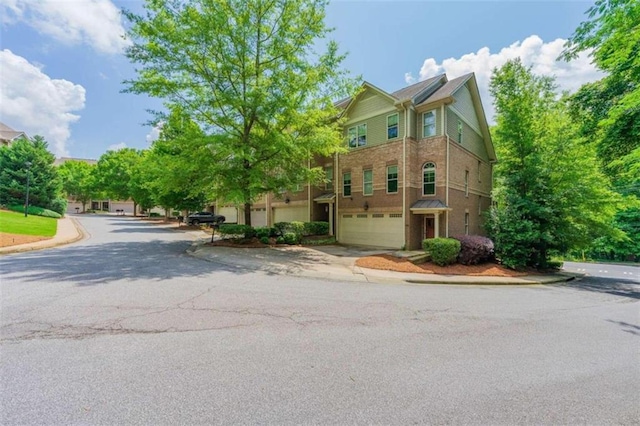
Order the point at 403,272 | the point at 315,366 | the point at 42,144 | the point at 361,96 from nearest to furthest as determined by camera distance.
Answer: the point at 315,366, the point at 403,272, the point at 361,96, the point at 42,144

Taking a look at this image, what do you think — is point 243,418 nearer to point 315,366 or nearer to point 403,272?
point 315,366

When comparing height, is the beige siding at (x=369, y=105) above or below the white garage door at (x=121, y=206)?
above

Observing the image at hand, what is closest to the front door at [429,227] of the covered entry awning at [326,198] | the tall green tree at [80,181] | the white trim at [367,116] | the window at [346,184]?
the window at [346,184]

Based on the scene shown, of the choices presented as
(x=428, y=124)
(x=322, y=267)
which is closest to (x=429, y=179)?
(x=428, y=124)

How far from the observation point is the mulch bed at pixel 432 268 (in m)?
11.7

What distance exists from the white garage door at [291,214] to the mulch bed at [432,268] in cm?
996

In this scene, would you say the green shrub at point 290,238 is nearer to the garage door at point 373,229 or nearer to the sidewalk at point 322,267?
the sidewalk at point 322,267

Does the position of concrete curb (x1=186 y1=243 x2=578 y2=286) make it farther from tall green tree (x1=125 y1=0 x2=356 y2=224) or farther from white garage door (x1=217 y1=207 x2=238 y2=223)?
white garage door (x1=217 y1=207 x2=238 y2=223)

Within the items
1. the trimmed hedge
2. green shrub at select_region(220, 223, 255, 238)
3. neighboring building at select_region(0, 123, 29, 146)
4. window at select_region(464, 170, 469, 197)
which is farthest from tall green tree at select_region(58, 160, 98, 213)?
the trimmed hedge

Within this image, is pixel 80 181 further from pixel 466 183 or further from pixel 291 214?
pixel 466 183

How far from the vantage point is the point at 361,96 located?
63.9ft

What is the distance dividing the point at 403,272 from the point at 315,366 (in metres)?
8.19

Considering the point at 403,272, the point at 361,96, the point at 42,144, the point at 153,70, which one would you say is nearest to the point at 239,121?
the point at 153,70

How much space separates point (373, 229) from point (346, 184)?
12.6 feet
